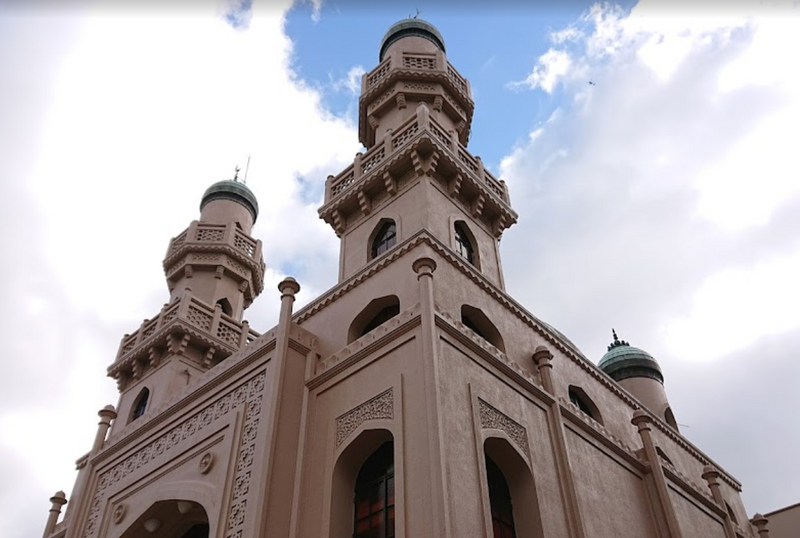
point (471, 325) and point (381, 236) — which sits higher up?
point (381, 236)

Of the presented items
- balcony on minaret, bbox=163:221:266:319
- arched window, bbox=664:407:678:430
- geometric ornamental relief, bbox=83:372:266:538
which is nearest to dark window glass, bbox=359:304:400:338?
geometric ornamental relief, bbox=83:372:266:538

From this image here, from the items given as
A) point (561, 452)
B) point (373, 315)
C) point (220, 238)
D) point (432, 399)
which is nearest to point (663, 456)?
point (561, 452)

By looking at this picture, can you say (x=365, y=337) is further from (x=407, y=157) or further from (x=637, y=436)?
(x=637, y=436)

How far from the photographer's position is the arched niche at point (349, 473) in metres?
10.4

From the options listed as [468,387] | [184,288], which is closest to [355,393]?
[468,387]

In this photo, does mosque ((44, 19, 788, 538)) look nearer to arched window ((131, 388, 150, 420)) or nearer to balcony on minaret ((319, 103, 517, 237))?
balcony on minaret ((319, 103, 517, 237))

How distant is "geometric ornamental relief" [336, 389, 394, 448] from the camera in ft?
34.7

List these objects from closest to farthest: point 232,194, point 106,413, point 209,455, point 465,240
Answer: point 209,455 < point 106,413 < point 465,240 < point 232,194

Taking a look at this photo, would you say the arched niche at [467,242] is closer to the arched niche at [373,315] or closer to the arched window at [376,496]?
the arched niche at [373,315]

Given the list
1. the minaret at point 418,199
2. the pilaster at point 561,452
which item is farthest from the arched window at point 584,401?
the minaret at point 418,199

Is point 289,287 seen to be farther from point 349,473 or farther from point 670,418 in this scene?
point 670,418

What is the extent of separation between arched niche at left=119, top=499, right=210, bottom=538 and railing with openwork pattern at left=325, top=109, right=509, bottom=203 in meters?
7.60

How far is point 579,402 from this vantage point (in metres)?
14.7

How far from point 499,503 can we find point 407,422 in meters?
2.04
